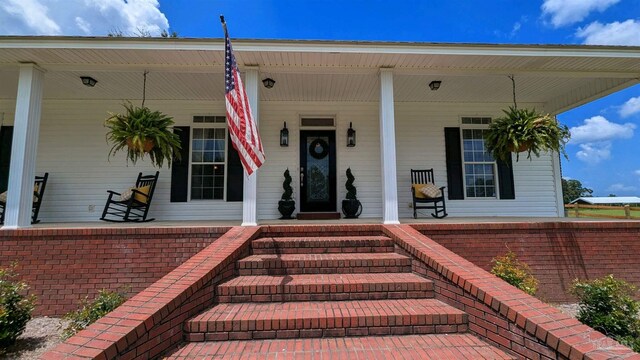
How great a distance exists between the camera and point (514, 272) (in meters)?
3.56

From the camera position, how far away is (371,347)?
2154 mm

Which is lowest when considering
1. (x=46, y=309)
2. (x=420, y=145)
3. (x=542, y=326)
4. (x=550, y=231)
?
(x=46, y=309)

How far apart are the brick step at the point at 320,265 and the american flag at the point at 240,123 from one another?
94cm

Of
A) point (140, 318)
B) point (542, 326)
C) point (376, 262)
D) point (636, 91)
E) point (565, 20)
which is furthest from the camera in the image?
point (565, 20)

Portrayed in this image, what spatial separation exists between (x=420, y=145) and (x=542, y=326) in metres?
4.88

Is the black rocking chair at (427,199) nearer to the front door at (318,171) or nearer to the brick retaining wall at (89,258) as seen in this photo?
the front door at (318,171)

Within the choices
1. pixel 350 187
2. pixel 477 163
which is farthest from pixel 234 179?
pixel 477 163

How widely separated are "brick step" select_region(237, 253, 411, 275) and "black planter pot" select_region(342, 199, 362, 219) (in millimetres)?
2678

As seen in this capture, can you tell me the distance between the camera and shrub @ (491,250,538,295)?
135 inches

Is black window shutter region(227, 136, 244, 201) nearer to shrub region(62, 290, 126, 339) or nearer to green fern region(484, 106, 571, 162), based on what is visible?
shrub region(62, 290, 126, 339)

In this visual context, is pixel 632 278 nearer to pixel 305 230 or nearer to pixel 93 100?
pixel 305 230

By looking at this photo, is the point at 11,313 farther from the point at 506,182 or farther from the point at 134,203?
the point at 506,182

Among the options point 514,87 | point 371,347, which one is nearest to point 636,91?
point 514,87

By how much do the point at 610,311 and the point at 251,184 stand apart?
13.4ft
